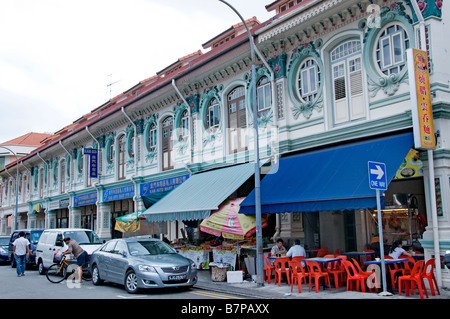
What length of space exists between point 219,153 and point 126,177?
28.1 ft

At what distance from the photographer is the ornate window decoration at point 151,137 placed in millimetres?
23062

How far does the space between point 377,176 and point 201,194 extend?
7883mm

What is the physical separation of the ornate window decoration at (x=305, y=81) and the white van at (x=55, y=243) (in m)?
9.34

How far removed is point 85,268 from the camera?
15898 mm

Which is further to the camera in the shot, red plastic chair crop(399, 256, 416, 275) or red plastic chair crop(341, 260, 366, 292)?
red plastic chair crop(399, 256, 416, 275)

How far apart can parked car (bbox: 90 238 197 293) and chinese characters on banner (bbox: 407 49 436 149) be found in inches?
269

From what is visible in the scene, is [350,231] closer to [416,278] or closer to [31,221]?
[416,278]

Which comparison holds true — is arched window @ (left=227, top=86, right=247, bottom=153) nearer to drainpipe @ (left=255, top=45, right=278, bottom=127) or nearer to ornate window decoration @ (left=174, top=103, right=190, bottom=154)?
drainpipe @ (left=255, top=45, right=278, bottom=127)

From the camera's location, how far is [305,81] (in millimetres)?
15133

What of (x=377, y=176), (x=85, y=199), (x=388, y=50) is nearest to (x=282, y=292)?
(x=377, y=176)

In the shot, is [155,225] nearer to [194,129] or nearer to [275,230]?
[194,129]

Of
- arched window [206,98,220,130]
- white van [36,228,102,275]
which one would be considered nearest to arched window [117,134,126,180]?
white van [36,228,102,275]

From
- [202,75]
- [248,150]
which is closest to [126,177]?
[202,75]

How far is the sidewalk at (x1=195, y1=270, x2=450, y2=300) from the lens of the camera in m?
10.3
